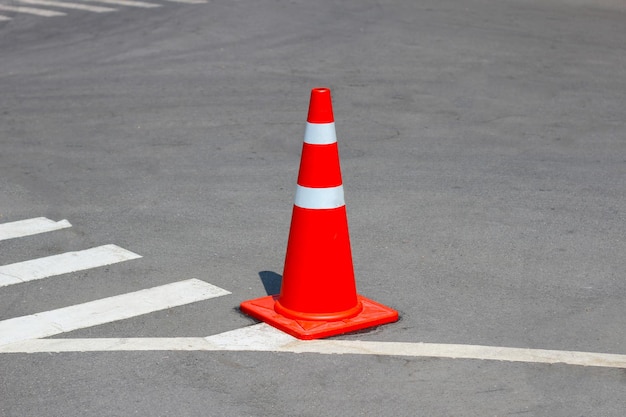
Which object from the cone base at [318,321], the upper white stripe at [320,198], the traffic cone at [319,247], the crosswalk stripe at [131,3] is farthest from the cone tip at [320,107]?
the crosswalk stripe at [131,3]

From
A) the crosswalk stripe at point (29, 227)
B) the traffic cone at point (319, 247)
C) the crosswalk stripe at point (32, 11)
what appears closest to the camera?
the traffic cone at point (319, 247)

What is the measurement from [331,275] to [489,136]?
5.36m

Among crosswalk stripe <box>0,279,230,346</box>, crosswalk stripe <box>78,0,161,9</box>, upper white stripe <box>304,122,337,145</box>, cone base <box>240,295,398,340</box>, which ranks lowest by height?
crosswalk stripe <box>0,279,230,346</box>

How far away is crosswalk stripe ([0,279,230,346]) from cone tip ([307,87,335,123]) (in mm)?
1252

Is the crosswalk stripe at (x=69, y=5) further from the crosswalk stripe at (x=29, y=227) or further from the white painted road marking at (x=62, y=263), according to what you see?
the white painted road marking at (x=62, y=263)

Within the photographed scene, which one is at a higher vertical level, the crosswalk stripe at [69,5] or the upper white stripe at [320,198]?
the crosswalk stripe at [69,5]

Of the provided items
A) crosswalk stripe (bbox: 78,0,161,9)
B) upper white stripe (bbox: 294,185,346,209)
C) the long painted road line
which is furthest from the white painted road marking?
crosswalk stripe (bbox: 78,0,161,9)

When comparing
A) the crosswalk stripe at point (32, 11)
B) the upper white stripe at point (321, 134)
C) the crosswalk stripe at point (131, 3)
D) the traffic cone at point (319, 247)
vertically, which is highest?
the crosswalk stripe at point (131, 3)

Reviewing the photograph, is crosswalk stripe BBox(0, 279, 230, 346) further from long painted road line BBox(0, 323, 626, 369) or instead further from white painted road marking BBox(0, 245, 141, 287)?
white painted road marking BBox(0, 245, 141, 287)

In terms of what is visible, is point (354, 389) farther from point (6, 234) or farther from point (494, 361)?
point (6, 234)

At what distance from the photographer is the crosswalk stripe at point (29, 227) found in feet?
27.3

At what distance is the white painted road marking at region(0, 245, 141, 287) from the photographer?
24.1 ft

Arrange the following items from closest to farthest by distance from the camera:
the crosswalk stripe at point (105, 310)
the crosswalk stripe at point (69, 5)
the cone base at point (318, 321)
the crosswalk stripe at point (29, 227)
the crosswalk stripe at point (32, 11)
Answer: the cone base at point (318, 321)
the crosswalk stripe at point (105, 310)
the crosswalk stripe at point (29, 227)
the crosswalk stripe at point (32, 11)
the crosswalk stripe at point (69, 5)

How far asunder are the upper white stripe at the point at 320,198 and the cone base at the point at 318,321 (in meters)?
0.60
